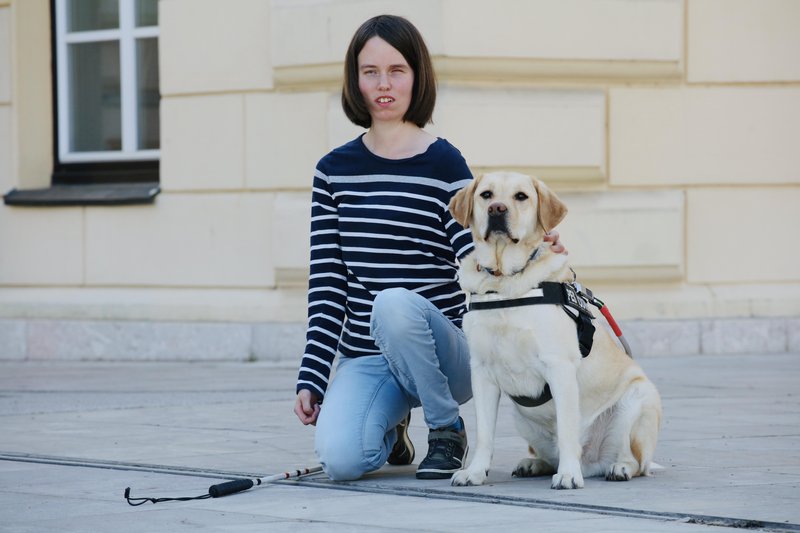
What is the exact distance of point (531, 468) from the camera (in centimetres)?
471

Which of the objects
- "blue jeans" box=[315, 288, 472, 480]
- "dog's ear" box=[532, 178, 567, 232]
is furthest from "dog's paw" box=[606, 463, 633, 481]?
"dog's ear" box=[532, 178, 567, 232]

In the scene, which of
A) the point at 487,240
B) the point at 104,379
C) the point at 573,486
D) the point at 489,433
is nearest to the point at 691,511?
the point at 573,486

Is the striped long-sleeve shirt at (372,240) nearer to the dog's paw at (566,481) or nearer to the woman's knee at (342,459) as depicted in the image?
the woman's knee at (342,459)

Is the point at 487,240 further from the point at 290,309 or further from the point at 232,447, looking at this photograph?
the point at 290,309

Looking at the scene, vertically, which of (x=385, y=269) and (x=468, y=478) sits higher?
(x=385, y=269)

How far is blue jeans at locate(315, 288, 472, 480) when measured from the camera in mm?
4602

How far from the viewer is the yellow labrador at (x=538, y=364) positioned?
440 cm

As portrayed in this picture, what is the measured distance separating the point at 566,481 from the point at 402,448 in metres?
0.88

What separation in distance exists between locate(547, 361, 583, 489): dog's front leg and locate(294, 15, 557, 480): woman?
0.46 metres

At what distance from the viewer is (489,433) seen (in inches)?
178

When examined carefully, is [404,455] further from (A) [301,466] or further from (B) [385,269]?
(B) [385,269]

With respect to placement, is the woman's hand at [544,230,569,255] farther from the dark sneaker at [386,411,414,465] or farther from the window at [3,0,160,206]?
the window at [3,0,160,206]

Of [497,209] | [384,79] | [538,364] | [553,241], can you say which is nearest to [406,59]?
[384,79]

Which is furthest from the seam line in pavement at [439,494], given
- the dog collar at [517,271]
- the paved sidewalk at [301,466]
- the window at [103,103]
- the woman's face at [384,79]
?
the window at [103,103]
